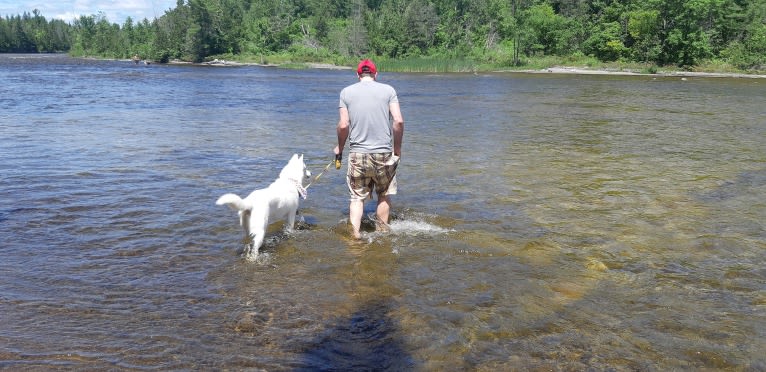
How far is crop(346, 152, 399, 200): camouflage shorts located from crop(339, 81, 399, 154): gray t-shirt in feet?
0.31

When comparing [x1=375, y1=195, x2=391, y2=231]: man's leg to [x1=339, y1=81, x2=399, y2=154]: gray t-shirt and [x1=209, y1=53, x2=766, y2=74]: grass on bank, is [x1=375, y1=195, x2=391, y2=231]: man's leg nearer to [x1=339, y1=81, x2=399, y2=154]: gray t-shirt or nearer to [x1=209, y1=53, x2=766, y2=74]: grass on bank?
[x1=339, y1=81, x2=399, y2=154]: gray t-shirt

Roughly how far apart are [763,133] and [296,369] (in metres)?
17.4

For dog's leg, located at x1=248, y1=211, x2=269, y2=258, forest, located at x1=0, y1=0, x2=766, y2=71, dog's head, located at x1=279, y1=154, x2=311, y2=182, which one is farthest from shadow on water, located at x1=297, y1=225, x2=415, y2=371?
forest, located at x1=0, y1=0, x2=766, y2=71

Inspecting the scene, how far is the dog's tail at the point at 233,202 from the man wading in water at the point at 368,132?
1.44 metres

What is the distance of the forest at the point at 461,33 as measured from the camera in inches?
2645


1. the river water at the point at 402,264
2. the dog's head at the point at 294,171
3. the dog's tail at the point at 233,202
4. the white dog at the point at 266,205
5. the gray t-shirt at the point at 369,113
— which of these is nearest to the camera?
the river water at the point at 402,264

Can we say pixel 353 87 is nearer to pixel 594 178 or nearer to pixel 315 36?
pixel 594 178

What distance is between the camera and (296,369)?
12.2ft

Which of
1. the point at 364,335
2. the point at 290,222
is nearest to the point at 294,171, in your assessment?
Result: the point at 290,222

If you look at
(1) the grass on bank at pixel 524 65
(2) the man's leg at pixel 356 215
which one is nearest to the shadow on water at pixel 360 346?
(2) the man's leg at pixel 356 215

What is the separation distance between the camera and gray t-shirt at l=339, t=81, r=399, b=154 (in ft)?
20.2

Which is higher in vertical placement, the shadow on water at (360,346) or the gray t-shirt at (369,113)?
the gray t-shirt at (369,113)

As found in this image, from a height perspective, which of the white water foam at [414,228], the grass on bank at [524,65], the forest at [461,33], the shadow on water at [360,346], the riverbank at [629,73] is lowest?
the shadow on water at [360,346]

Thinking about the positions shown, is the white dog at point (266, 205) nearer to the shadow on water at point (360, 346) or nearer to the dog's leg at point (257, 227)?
the dog's leg at point (257, 227)
